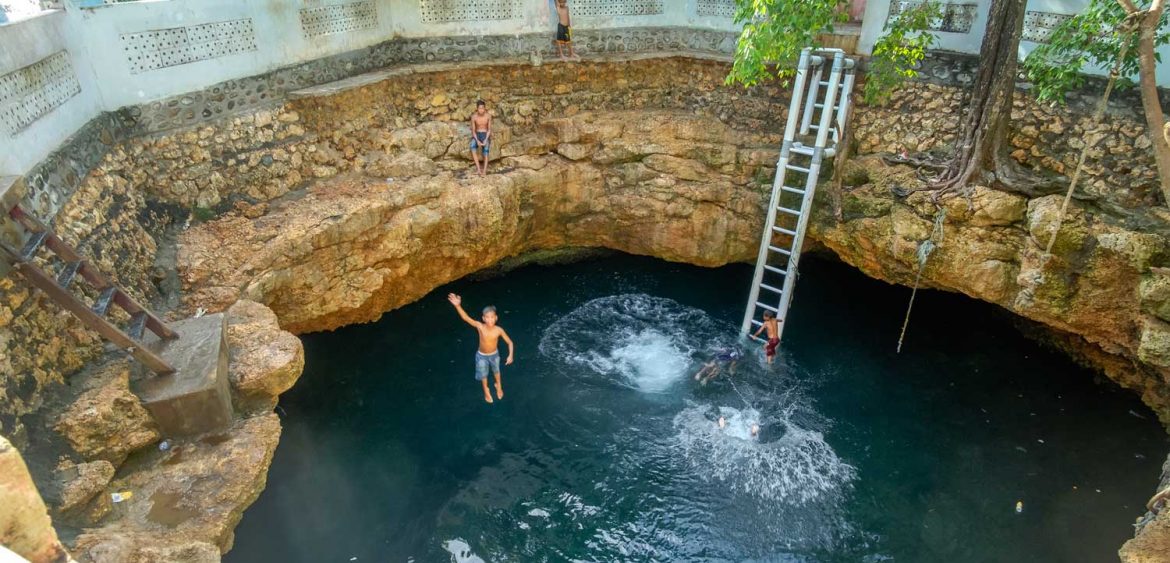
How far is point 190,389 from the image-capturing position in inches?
224

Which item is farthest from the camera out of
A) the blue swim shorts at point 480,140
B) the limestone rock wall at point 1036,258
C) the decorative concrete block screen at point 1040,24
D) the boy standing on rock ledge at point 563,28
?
the boy standing on rock ledge at point 563,28

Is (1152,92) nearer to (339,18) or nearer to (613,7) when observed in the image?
(613,7)

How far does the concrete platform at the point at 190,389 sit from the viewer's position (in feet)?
18.7

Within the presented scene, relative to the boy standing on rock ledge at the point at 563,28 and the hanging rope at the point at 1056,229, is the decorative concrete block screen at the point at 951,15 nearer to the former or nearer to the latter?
the hanging rope at the point at 1056,229

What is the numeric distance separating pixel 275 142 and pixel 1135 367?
486 inches

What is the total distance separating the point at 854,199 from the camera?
10.1m

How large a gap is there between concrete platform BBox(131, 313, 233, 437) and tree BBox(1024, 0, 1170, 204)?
29.9 ft

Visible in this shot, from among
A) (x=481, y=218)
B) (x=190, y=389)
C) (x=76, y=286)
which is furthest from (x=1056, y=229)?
(x=76, y=286)

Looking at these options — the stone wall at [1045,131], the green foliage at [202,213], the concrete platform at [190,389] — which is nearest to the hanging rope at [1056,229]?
the stone wall at [1045,131]

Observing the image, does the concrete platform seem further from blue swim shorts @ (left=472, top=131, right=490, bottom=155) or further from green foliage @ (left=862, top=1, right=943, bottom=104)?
green foliage @ (left=862, top=1, right=943, bottom=104)

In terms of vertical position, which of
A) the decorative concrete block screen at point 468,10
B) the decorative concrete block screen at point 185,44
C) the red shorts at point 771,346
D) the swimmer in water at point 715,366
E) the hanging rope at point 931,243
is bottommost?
the swimmer in water at point 715,366

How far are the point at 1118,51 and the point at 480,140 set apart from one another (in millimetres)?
8184

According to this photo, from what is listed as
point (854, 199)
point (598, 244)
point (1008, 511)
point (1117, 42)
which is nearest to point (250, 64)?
point (598, 244)

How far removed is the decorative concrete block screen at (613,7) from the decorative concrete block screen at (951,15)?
3.88 m
